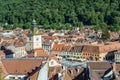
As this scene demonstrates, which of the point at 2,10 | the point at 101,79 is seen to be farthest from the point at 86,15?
the point at 101,79

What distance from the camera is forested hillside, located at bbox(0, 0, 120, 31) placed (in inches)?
4948

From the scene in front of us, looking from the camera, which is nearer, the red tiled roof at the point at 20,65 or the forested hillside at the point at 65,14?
the red tiled roof at the point at 20,65

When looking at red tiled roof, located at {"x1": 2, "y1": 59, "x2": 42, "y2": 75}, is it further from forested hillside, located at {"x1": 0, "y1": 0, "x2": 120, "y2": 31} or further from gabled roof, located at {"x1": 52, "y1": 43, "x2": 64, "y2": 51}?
forested hillside, located at {"x1": 0, "y1": 0, "x2": 120, "y2": 31}

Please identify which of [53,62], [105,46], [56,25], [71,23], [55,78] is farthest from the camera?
[71,23]

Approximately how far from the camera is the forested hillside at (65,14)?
412 ft

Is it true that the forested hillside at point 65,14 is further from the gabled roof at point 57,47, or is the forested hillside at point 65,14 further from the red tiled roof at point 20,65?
the red tiled roof at point 20,65

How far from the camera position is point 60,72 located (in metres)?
38.5

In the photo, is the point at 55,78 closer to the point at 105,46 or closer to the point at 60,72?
the point at 60,72

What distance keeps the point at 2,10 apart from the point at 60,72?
115 meters

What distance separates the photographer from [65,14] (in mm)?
134375

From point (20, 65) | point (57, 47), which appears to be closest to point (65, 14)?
point (57, 47)

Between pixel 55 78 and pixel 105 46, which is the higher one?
pixel 55 78

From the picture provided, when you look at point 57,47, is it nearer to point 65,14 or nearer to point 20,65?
point 20,65

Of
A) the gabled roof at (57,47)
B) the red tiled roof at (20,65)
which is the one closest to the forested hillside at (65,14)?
the gabled roof at (57,47)
